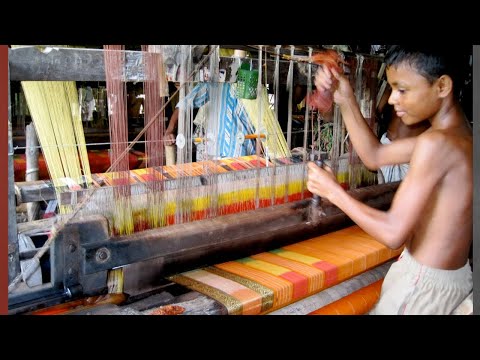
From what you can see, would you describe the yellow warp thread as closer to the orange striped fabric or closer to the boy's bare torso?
the orange striped fabric

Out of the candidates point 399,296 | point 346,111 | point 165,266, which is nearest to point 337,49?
point 346,111

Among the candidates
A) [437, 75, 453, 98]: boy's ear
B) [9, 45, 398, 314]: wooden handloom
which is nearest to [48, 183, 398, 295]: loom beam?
[9, 45, 398, 314]: wooden handloom

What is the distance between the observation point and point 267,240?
2.34 m

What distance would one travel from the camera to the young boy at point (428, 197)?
188 centimetres

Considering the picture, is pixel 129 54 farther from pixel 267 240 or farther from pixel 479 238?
pixel 479 238

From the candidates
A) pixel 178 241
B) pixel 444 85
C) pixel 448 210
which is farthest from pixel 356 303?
pixel 444 85

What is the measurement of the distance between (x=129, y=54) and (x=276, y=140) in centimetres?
124

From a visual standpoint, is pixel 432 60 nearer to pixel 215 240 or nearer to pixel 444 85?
pixel 444 85

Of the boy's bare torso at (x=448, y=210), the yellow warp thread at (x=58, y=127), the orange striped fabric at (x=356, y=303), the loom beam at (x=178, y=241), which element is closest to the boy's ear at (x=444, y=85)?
the boy's bare torso at (x=448, y=210)

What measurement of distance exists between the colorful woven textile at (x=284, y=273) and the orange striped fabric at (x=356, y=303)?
0.31 ft

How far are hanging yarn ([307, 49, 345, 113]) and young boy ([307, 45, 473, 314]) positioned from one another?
0.47 m

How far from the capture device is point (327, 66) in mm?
2400

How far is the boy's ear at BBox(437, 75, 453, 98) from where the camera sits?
75.6 inches

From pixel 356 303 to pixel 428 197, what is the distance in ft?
2.34
